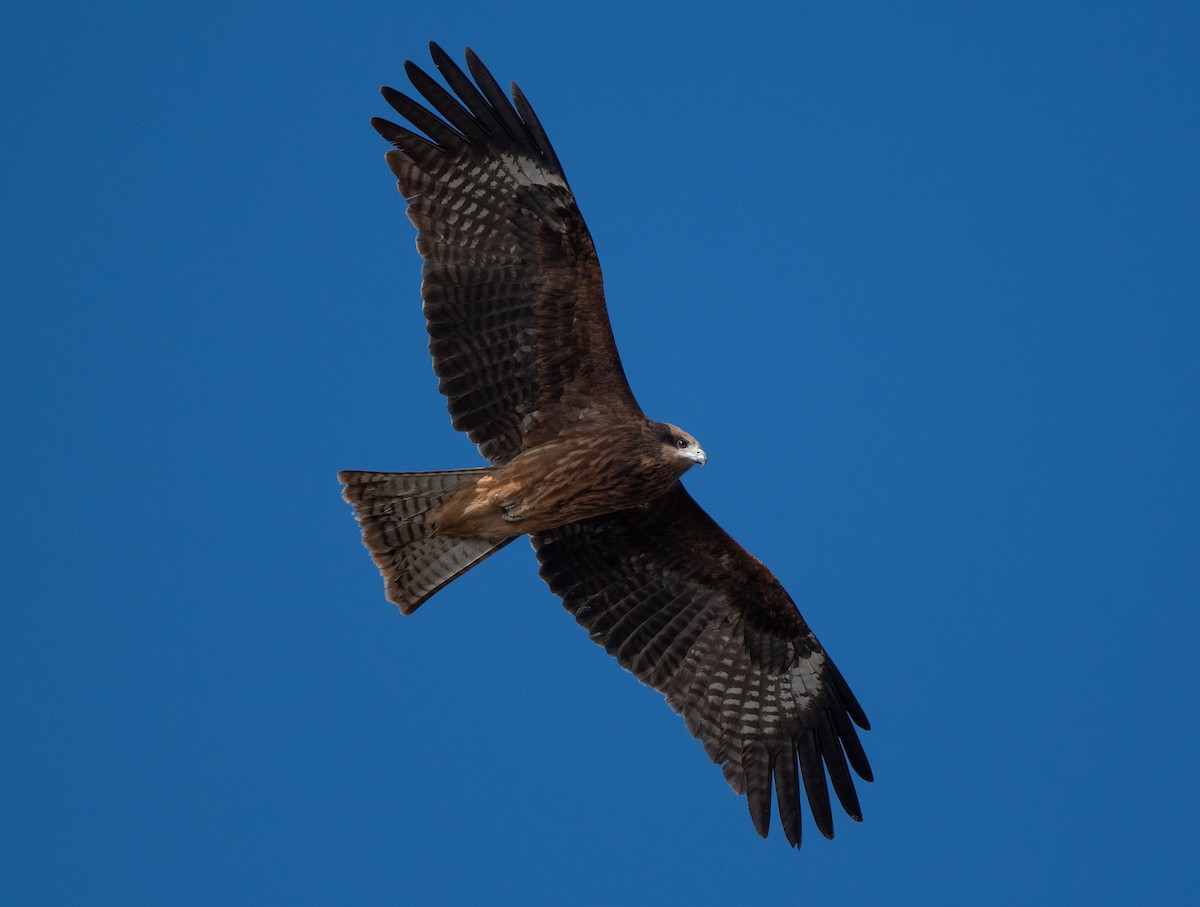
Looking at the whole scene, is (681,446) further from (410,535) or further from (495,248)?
(410,535)

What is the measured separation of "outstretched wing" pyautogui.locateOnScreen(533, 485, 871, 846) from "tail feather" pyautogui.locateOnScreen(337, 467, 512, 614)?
806 millimetres

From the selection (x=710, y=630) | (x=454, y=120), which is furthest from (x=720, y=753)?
(x=454, y=120)

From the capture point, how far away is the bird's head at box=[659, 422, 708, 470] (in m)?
9.60

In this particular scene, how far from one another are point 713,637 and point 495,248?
3289mm

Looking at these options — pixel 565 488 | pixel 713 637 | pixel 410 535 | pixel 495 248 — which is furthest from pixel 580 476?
pixel 713 637

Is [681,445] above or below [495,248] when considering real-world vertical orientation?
below

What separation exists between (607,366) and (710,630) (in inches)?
87.9

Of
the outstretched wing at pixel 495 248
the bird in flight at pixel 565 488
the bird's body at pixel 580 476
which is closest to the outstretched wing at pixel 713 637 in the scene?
the bird in flight at pixel 565 488

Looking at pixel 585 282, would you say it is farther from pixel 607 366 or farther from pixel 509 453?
pixel 509 453

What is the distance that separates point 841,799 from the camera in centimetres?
1035

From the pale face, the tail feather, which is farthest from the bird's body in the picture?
the tail feather

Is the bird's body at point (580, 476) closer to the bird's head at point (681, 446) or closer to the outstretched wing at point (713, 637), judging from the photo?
the bird's head at point (681, 446)

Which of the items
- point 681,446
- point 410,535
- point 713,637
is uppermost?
point 410,535

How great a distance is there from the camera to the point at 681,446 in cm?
968
